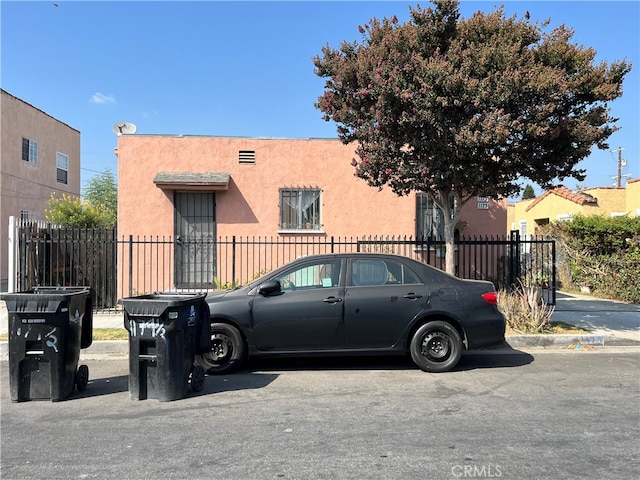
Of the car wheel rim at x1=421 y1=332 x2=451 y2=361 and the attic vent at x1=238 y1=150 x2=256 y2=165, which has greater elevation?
the attic vent at x1=238 y1=150 x2=256 y2=165

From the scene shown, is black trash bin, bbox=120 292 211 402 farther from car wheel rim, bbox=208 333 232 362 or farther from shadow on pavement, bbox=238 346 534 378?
shadow on pavement, bbox=238 346 534 378

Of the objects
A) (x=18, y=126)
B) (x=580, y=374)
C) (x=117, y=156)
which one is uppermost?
(x=18, y=126)

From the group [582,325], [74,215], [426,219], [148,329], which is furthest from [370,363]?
[74,215]

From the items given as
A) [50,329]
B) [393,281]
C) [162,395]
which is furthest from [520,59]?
[50,329]

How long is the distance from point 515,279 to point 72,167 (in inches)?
943

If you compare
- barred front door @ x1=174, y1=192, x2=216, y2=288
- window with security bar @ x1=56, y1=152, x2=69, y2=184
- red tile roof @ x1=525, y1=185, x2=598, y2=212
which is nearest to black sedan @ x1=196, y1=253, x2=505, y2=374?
barred front door @ x1=174, y1=192, x2=216, y2=288

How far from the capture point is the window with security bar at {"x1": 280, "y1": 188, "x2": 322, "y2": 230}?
1261 cm

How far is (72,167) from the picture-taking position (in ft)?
85.3

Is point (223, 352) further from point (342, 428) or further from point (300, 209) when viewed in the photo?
point (300, 209)

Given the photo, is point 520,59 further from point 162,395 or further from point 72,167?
point 72,167

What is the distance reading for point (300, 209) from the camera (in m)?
12.7

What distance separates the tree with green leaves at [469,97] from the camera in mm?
7355

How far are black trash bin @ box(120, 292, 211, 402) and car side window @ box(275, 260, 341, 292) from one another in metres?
1.59

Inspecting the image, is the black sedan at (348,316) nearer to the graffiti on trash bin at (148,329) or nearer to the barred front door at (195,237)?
the graffiti on trash bin at (148,329)
